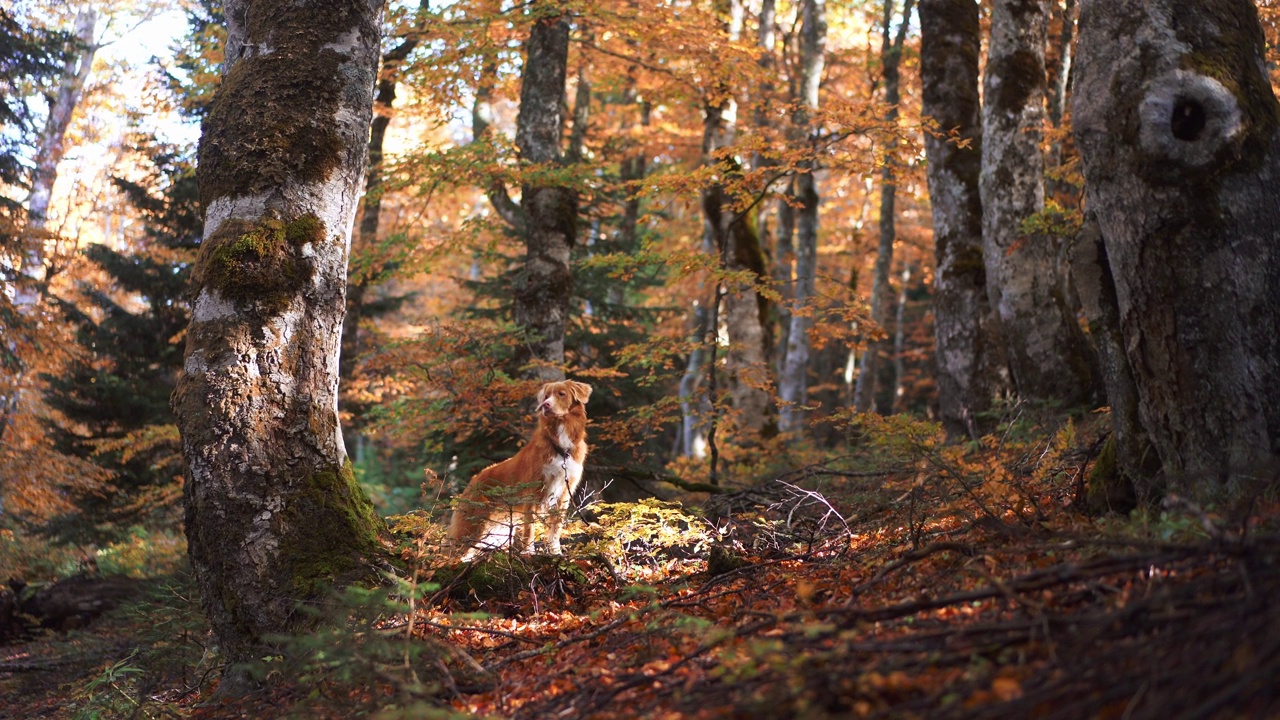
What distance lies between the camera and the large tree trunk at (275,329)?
4859 millimetres

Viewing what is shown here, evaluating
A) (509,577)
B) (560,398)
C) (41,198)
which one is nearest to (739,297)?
(560,398)

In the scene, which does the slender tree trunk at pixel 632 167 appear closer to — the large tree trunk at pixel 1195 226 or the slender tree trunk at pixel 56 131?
the slender tree trunk at pixel 56 131

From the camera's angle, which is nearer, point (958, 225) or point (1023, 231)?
point (1023, 231)

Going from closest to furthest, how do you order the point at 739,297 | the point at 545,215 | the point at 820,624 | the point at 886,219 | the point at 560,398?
1. the point at 820,624
2. the point at 560,398
3. the point at 545,215
4. the point at 739,297
5. the point at 886,219

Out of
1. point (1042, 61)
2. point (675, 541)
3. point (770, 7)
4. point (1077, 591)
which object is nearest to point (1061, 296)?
point (1042, 61)

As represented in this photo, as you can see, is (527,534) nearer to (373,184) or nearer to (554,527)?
(554,527)

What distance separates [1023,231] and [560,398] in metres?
5.68

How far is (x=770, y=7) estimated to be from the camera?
1703 centimetres

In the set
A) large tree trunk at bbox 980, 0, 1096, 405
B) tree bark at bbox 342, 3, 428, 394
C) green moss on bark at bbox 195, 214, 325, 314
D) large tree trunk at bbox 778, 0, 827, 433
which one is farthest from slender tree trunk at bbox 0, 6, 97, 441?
large tree trunk at bbox 980, 0, 1096, 405

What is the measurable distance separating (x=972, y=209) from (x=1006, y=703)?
981cm

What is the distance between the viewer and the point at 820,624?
309 centimetres

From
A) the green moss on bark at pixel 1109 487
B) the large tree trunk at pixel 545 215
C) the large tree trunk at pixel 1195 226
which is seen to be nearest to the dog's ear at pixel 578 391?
the large tree trunk at pixel 545 215

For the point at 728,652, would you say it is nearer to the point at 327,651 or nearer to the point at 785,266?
the point at 327,651

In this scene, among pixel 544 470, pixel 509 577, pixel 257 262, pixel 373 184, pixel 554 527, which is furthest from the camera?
pixel 373 184
